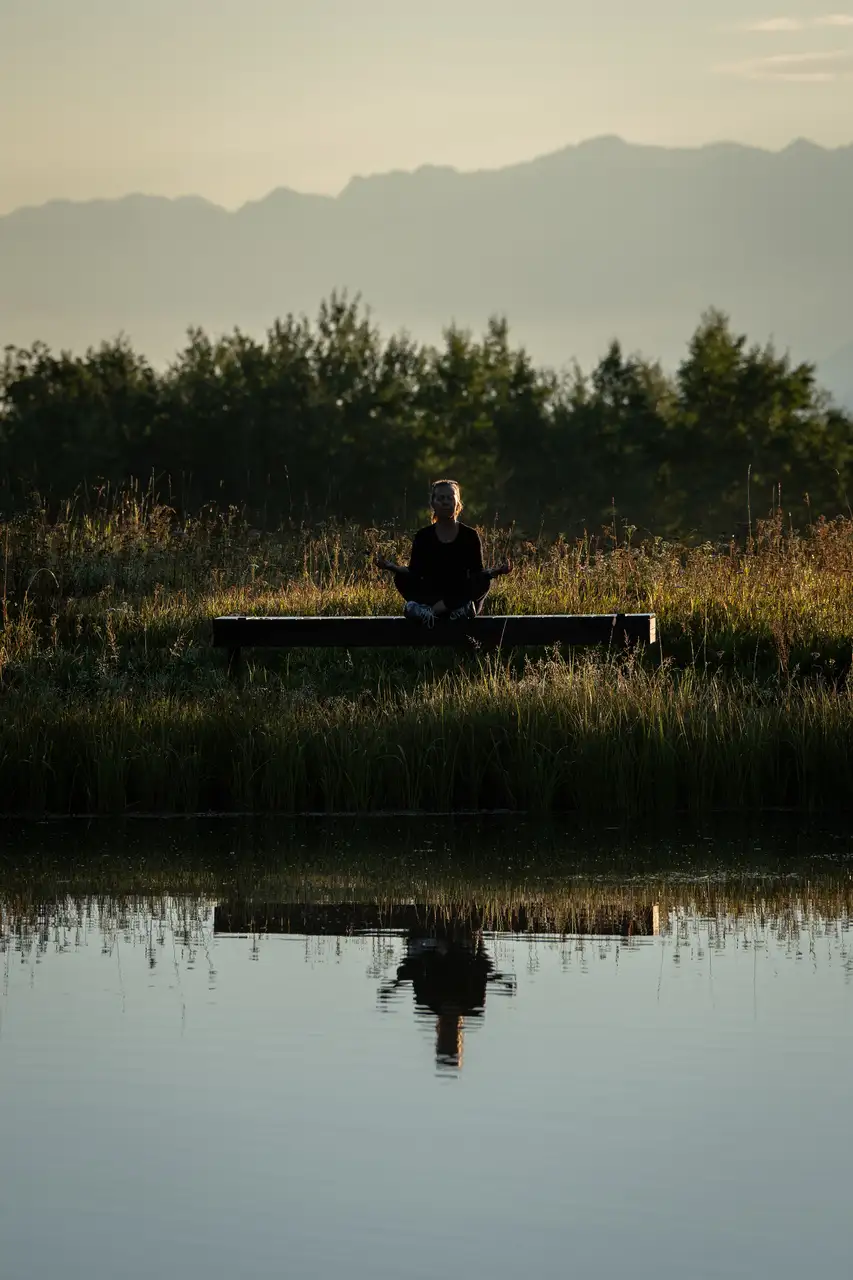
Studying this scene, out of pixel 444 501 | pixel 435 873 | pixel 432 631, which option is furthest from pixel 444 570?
pixel 435 873

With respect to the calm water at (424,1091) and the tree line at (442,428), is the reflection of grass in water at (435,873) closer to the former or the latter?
the calm water at (424,1091)

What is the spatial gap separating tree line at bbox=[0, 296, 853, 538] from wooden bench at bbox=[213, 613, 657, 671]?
3634 centimetres

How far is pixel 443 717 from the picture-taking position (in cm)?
1112

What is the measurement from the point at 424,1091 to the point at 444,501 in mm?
7290

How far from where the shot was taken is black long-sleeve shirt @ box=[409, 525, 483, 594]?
1242 centimetres

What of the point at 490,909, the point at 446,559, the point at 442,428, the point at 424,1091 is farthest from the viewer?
the point at 442,428

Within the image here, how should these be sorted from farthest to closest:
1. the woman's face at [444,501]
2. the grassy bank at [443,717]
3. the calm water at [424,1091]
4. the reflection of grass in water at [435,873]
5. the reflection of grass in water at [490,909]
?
the woman's face at [444,501] < the grassy bank at [443,717] < the reflection of grass in water at [435,873] < the reflection of grass in water at [490,909] < the calm water at [424,1091]

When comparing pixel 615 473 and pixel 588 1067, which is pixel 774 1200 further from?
pixel 615 473

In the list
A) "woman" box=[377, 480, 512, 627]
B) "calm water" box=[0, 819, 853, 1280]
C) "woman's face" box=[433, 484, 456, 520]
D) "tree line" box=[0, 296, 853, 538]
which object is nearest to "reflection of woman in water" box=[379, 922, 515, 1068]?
"calm water" box=[0, 819, 853, 1280]

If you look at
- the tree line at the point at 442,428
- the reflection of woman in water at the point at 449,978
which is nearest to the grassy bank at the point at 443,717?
the reflection of woman in water at the point at 449,978

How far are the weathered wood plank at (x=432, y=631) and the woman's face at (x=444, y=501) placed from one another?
0.78m

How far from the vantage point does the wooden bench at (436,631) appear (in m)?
12.9

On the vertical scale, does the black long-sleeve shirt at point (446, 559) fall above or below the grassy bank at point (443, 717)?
above

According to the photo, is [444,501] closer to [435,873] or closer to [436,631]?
[436,631]
